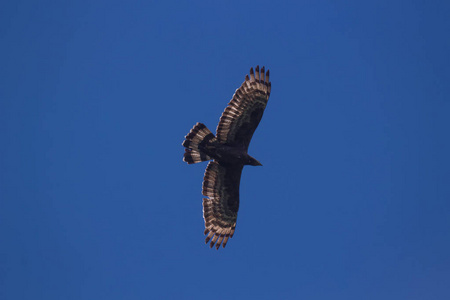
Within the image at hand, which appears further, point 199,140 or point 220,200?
point 220,200

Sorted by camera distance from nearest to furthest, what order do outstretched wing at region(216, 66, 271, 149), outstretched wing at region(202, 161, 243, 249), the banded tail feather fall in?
outstretched wing at region(216, 66, 271, 149)
the banded tail feather
outstretched wing at region(202, 161, 243, 249)

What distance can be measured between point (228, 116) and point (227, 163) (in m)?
1.68

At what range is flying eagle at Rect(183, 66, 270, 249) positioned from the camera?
66.0ft

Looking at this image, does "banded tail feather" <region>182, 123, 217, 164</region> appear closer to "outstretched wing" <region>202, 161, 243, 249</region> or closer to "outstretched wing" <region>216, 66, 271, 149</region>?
"outstretched wing" <region>216, 66, 271, 149</region>

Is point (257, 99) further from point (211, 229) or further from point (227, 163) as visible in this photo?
point (211, 229)

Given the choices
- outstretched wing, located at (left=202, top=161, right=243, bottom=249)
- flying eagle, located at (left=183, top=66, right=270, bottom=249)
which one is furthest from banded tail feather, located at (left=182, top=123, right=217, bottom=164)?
outstretched wing, located at (left=202, top=161, right=243, bottom=249)

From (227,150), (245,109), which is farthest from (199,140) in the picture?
(245,109)

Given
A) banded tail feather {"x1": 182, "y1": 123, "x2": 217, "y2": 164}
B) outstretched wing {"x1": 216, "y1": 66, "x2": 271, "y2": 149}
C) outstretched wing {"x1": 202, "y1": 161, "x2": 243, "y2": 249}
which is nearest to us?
outstretched wing {"x1": 216, "y1": 66, "x2": 271, "y2": 149}

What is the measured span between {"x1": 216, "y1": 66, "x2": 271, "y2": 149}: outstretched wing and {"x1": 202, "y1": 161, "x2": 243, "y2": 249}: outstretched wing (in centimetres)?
150

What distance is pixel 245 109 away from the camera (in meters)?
20.2

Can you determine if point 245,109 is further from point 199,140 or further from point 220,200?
point 220,200

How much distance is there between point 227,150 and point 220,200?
2105mm

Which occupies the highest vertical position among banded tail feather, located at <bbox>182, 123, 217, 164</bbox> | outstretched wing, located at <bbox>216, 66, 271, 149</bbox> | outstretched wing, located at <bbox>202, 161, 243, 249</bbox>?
outstretched wing, located at <bbox>216, 66, 271, 149</bbox>

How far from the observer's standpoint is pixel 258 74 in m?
20.1
